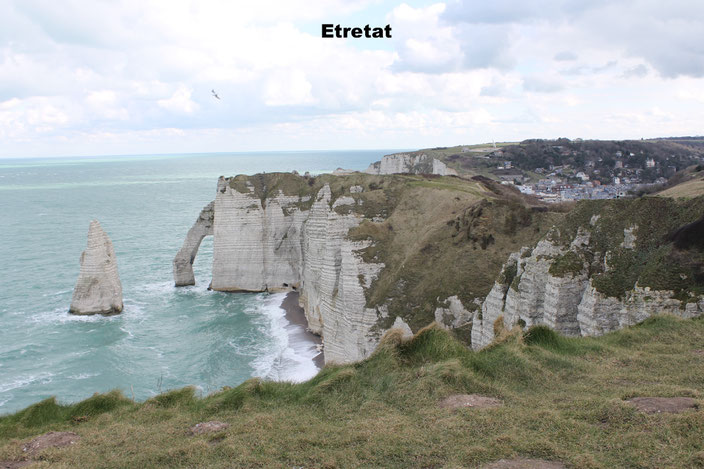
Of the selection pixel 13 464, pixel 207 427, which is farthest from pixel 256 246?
pixel 13 464

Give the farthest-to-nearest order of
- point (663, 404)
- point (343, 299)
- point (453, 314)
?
point (343, 299) < point (453, 314) < point (663, 404)

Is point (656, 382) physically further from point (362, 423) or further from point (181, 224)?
point (181, 224)

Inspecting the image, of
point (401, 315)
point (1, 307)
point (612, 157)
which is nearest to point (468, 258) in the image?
point (401, 315)

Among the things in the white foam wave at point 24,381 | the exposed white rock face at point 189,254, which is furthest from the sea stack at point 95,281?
the white foam wave at point 24,381

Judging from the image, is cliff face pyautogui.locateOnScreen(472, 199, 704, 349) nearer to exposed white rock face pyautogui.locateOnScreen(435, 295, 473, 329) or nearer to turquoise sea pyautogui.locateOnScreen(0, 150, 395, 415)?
exposed white rock face pyautogui.locateOnScreen(435, 295, 473, 329)

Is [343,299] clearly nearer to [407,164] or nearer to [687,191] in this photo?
[687,191]

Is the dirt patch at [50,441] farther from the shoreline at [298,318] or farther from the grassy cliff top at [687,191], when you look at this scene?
the shoreline at [298,318]
